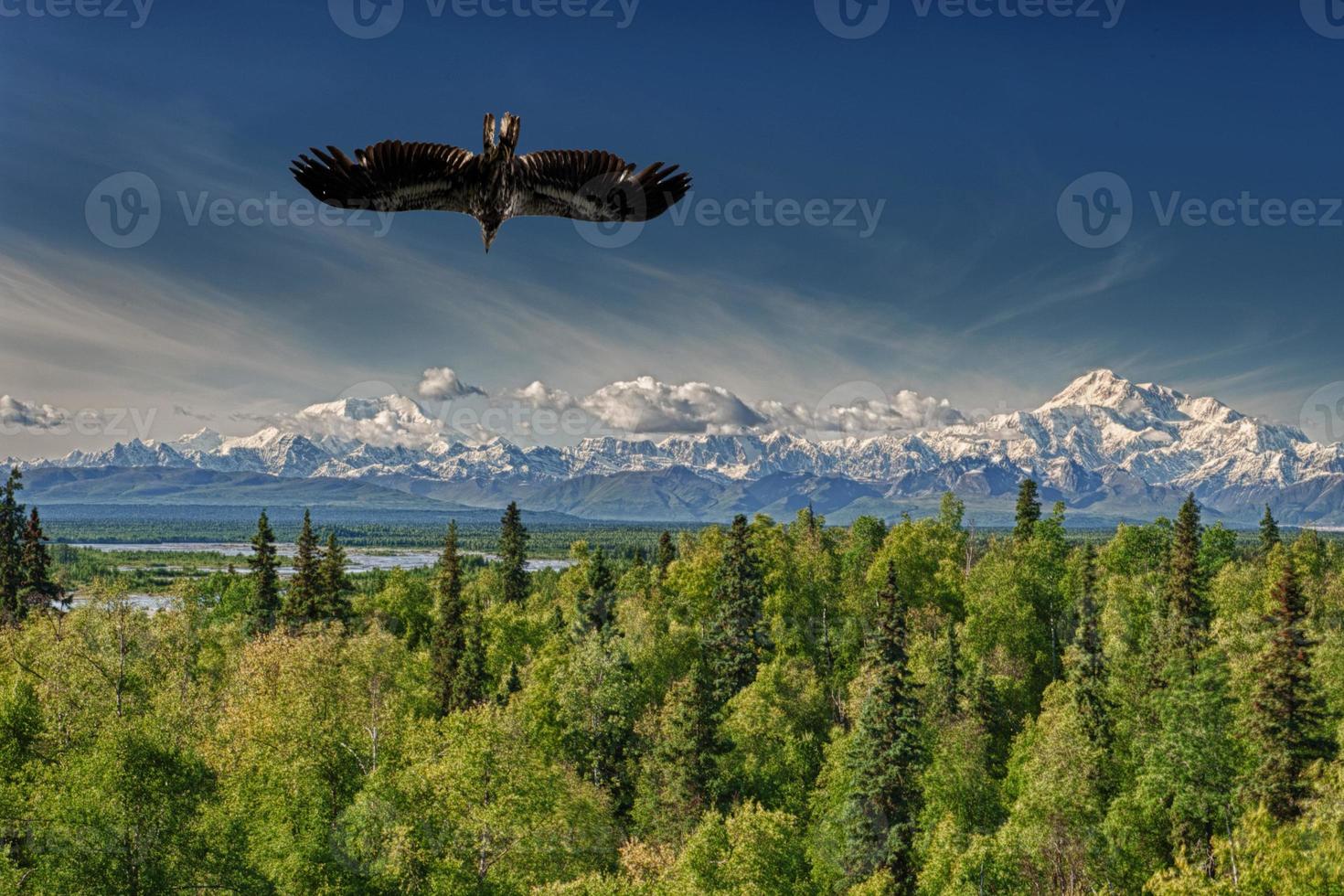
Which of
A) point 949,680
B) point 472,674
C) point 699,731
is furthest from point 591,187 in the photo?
point 472,674

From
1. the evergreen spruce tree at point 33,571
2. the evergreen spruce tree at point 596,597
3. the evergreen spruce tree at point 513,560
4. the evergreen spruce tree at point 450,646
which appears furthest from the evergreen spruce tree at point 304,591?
the evergreen spruce tree at point 513,560

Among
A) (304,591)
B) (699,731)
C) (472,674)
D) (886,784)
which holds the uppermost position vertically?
(304,591)

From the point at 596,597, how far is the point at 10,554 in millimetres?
42267

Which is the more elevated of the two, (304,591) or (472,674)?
(304,591)

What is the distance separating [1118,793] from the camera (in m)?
46.2

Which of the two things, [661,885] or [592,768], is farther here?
[592,768]

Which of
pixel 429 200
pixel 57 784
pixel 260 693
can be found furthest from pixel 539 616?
pixel 429 200

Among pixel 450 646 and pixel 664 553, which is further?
pixel 664 553

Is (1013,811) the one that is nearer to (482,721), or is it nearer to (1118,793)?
(1118,793)

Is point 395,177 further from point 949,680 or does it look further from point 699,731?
point 949,680

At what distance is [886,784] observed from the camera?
43.2m

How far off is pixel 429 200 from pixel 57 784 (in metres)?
28.5

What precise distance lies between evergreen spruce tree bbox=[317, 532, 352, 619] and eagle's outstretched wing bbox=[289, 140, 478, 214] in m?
60.8

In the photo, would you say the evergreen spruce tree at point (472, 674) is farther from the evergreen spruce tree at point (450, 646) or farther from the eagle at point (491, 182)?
the eagle at point (491, 182)
